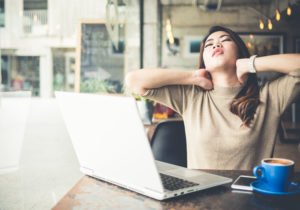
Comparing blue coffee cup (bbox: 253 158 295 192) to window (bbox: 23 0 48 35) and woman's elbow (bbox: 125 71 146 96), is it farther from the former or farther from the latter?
window (bbox: 23 0 48 35)

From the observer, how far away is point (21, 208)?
8.32 feet

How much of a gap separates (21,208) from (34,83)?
814 mm

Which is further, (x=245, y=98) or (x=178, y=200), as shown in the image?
(x=245, y=98)

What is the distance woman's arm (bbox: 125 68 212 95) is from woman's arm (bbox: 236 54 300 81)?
15 cm

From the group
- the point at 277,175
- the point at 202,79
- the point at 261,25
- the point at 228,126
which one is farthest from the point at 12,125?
the point at 261,25

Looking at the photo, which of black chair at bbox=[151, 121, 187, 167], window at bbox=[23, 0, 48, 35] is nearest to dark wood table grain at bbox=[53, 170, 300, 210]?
black chair at bbox=[151, 121, 187, 167]

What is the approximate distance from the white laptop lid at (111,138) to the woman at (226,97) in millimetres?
511

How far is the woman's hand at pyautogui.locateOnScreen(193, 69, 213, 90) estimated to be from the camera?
5.24ft

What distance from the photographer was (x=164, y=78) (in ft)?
5.20

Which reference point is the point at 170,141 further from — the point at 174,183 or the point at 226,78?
the point at 174,183

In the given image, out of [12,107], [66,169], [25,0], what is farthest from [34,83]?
[66,169]

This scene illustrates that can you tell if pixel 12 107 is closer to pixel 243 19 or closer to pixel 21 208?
pixel 21 208

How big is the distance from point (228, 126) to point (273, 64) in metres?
0.30

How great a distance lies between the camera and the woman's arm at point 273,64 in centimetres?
153
